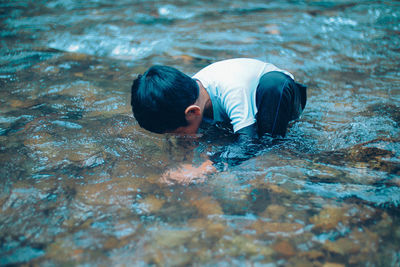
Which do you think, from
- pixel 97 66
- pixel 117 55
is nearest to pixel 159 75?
pixel 97 66

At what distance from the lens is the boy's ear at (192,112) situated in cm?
207

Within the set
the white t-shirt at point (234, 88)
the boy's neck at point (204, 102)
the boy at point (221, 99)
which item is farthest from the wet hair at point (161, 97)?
the white t-shirt at point (234, 88)

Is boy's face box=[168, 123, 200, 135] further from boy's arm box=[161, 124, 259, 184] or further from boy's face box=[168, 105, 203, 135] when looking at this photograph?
boy's arm box=[161, 124, 259, 184]

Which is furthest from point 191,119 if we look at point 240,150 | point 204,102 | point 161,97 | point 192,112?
point 240,150

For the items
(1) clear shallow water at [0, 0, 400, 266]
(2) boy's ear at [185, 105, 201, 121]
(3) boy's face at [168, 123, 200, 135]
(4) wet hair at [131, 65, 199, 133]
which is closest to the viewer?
(1) clear shallow water at [0, 0, 400, 266]

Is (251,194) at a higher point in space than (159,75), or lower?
lower

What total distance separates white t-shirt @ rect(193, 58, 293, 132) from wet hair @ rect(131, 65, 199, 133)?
0.76ft

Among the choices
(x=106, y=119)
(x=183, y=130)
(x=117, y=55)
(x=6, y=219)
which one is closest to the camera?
(x=6, y=219)

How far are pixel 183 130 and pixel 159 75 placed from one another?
0.44m

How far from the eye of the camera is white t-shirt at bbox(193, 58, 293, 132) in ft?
7.07

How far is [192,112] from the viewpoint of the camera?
2107 mm

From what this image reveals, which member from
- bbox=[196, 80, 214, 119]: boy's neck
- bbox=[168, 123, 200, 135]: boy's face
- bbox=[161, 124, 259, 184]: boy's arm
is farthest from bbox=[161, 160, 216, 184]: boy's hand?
bbox=[196, 80, 214, 119]: boy's neck

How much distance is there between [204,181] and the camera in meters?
1.98

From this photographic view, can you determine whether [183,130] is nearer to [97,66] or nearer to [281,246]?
[281,246]
